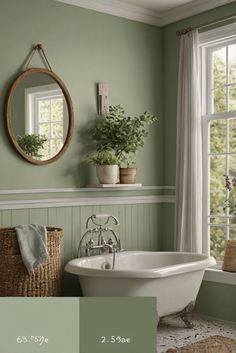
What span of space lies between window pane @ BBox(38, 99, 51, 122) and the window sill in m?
1.98

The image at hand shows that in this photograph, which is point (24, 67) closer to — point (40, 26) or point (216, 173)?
point (40, 26)

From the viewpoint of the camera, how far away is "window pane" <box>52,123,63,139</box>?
406 cm

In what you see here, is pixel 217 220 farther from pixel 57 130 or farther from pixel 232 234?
pixel 57 130

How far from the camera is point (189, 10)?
459 centimetres

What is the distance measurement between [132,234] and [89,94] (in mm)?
1383

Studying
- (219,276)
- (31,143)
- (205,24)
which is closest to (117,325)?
(31,143)

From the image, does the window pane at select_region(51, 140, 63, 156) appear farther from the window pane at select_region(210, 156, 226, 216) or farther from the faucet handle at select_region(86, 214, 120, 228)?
the window pane at select_region(210, 156, 226, 216)

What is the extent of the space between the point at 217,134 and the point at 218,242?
40.3 inches

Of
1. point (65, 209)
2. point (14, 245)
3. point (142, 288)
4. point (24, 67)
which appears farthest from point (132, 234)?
point (24, 67)

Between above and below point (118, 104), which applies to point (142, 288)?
below

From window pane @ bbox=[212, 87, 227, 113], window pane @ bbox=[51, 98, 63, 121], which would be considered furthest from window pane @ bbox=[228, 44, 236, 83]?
window pane @ bbox=[51, 98, 63, 121]

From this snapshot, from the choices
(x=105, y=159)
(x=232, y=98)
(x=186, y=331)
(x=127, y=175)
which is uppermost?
(x=232, y=98)

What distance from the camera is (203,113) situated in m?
4.60

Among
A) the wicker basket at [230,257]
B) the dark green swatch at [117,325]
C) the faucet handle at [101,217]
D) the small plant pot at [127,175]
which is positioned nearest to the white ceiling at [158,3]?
the small plant pot at [127,175]
